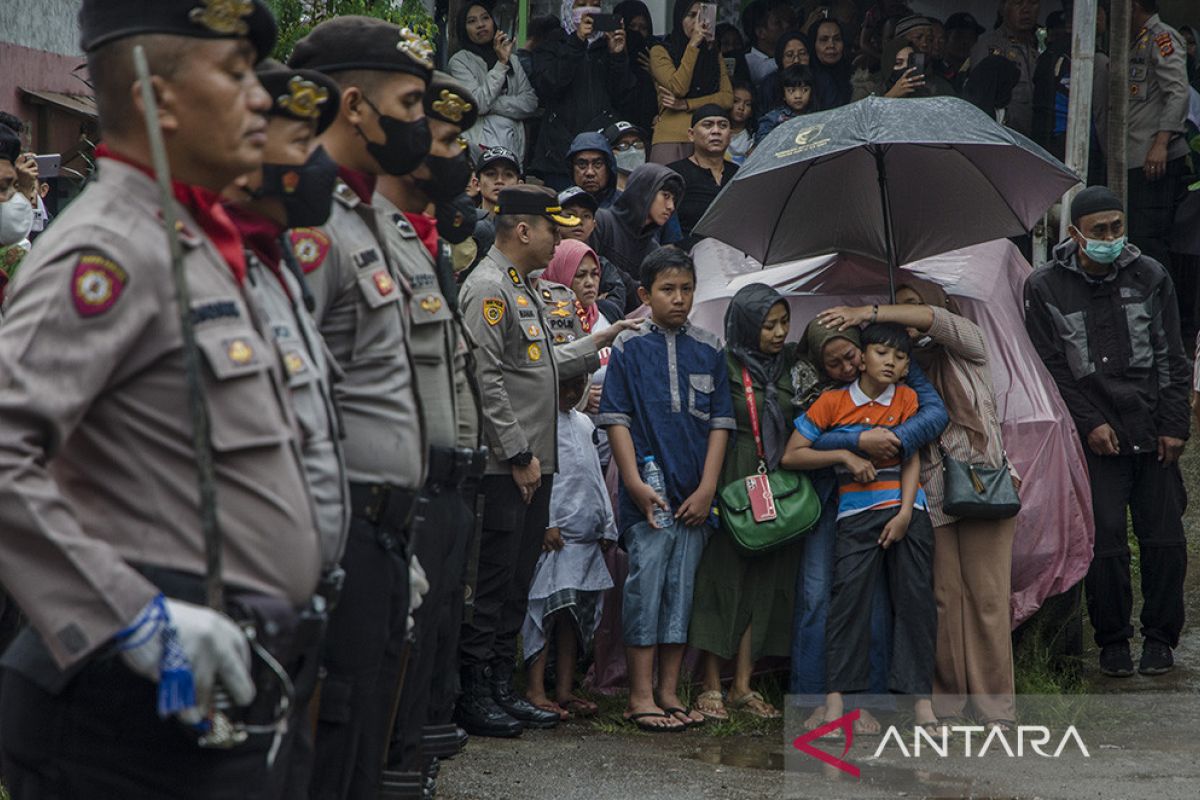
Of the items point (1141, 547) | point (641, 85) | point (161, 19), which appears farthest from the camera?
point (641, 85)

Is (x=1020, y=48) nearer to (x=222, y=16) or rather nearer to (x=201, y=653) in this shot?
(x=222, y=16)

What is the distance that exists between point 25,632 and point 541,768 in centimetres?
356

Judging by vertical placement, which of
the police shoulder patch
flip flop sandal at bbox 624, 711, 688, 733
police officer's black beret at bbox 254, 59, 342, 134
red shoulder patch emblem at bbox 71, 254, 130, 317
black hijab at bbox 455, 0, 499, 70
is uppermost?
black hijab at bbox 455, 0, 499, 70

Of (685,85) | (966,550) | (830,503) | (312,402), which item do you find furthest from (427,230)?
(685,85)

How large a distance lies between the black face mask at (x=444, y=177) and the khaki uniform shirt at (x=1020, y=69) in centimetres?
778

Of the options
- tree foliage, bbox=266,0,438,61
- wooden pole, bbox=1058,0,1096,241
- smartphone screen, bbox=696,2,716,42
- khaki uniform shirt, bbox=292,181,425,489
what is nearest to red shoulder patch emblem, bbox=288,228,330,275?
khaki uniform shirt, bbox=292,181,425,489

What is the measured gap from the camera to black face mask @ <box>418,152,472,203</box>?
461cm

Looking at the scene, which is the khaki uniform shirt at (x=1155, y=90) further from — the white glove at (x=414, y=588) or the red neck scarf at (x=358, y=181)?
the white glove at (x=414, y=588)

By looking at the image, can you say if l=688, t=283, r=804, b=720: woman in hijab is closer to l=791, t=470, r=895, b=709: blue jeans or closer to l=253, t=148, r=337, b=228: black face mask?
l=791, t=470, r=895, b=709: blue jeans

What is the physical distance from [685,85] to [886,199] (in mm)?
3998

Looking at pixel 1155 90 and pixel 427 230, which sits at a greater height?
pixel 1155 90

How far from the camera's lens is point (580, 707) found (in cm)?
692

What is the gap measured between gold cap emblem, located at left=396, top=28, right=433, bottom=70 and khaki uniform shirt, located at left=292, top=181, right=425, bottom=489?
51 centimetres

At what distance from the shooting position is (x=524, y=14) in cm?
1259
